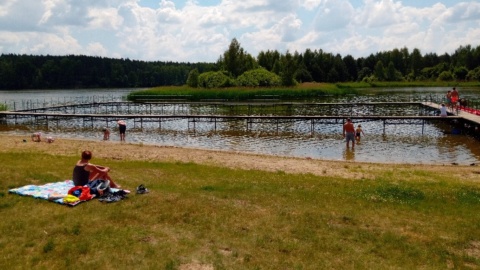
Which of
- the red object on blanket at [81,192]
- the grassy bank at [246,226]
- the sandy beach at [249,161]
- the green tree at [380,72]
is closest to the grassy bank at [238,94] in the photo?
the sandy beach at [249,161]

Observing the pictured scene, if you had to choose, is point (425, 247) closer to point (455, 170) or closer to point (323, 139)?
point (455, 170)

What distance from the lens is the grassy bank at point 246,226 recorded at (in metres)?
7.40

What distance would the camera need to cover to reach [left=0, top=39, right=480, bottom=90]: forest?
8319 cm

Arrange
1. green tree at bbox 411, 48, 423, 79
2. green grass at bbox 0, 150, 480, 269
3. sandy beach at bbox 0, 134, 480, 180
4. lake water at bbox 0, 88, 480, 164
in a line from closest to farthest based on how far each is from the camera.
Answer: green grass at bbox 0, 150, 480, 269 → sandy beach at bbox 0, 134, 480, 180 → lake water at bbox 0, 88, 480, 164 → green tree at bbox 411, 48, 423, 79

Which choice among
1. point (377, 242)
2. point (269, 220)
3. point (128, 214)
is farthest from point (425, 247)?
point (128, 214)

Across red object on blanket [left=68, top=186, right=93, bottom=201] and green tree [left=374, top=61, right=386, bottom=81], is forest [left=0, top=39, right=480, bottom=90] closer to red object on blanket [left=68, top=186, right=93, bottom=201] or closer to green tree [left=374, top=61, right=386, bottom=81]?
green tree [left=374, top=61, right=386, bottom=81]

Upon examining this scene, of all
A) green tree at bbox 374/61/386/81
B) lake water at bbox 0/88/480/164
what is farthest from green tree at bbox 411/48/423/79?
lake water at bbox 0/88/480/164

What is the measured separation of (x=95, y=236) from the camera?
8.21 meters

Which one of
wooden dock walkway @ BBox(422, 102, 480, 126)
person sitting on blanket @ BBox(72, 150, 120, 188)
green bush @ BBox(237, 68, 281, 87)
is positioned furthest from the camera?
green bush @ BBox(237, 68, 281, 87)

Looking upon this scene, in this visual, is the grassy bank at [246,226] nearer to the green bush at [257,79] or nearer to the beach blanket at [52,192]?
the beach blanket at [52,192]

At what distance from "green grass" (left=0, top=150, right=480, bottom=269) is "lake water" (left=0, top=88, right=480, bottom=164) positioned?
11.0 m

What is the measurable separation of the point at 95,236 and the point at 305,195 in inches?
234

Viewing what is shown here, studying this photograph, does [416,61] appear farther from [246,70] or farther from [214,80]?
[214,80]

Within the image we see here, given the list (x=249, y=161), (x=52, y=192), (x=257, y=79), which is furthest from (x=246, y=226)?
(x=257, y=79)
